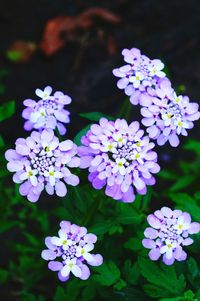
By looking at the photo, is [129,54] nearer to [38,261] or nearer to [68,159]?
[68,159]

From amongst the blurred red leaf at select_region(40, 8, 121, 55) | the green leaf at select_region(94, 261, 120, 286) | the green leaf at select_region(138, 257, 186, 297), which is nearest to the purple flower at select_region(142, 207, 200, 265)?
the green leaf at select_region(138, 257, 186, 297)

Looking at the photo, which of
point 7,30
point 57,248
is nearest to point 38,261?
point 57,248

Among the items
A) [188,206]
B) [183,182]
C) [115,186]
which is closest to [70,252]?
[115,186]

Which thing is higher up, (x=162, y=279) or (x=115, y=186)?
(x=115, y=186)

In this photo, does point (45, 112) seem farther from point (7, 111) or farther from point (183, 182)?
point (183, 182)

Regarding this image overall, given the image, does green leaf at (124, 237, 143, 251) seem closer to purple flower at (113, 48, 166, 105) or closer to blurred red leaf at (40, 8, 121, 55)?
purple flower at (113, 48, 166, 105)

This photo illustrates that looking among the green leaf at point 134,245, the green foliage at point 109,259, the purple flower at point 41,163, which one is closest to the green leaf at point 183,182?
the green foliage at point 109,259
